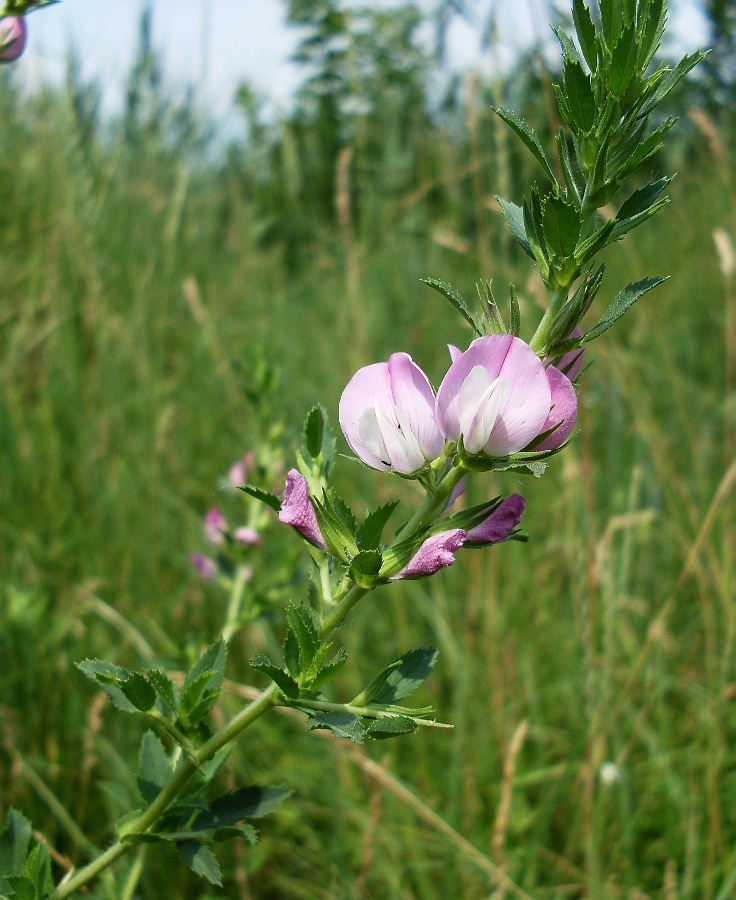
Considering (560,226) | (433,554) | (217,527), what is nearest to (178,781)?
(433,554)

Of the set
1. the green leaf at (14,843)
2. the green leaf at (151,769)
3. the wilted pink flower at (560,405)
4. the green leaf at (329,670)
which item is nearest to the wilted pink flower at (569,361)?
the wilted pink flower at (560,405)

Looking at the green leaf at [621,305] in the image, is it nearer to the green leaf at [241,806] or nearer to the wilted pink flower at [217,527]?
the green leaf at [241,806]

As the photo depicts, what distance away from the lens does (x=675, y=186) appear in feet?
16.8

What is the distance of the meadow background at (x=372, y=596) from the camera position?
1.44m

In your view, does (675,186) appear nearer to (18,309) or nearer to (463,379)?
(18,309)

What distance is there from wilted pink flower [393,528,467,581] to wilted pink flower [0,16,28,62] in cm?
73

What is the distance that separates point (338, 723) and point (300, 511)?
0.49 feet

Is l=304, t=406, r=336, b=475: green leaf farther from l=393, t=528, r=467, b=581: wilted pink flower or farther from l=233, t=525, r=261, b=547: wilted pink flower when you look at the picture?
l=233, t=525, r=261, b=547: wilted pink flower

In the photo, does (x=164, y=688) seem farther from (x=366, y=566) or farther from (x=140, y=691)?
(x=366, y=566)

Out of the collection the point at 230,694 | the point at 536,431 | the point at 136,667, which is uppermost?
the point at 536,431

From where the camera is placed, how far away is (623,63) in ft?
1.83

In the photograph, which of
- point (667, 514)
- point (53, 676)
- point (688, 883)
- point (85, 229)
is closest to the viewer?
point (688, 883)

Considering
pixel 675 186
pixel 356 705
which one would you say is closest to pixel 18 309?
pixel 356 705

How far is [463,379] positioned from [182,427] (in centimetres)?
199
